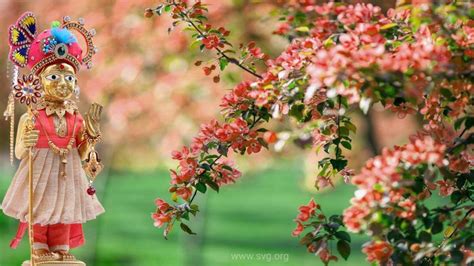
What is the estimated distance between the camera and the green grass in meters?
8.08

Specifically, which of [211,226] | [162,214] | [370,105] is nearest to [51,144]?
[162,214]

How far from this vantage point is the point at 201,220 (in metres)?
8.58

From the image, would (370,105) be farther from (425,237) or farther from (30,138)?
(30,138)

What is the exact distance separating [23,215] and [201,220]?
4.66 m

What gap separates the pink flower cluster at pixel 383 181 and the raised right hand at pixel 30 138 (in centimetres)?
145

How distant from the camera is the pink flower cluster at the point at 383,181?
301cm

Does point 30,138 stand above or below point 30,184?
above

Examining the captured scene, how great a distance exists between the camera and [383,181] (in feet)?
9.90

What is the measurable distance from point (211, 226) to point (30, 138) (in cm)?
549

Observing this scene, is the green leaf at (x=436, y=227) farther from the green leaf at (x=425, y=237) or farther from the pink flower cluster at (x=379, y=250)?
the pink flower cluster at (x=379, y=250)

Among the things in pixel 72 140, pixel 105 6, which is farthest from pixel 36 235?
pixel 105 6

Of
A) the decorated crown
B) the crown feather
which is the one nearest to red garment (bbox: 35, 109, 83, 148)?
the decorated crown

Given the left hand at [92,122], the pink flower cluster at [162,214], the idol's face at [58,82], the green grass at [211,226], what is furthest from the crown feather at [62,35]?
the green grass at [211,226]

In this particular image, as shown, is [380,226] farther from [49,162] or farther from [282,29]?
[49,162]
